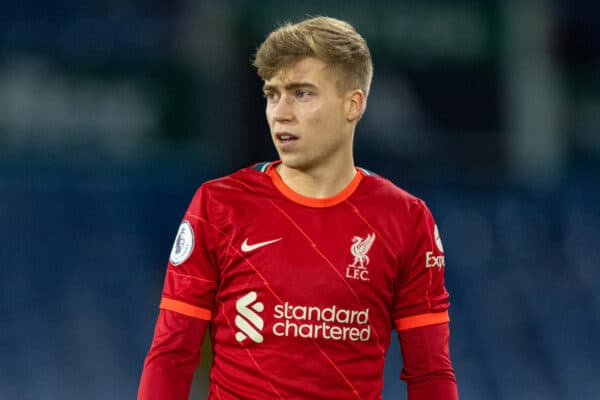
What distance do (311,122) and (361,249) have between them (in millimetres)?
281

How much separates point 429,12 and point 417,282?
4551mm

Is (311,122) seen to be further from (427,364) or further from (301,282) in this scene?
(427,364)

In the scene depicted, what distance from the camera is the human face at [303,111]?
7.16ft

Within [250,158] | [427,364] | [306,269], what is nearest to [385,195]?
[306,269]

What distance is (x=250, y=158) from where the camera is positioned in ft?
19.4

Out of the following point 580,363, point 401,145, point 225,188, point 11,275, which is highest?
point 225,188

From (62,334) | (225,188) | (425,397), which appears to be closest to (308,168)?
(225,188)

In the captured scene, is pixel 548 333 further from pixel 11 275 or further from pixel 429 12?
pixel 11 275

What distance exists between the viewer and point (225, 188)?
227 centimetres

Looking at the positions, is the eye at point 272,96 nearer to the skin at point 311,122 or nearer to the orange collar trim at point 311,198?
the skin at point 311,122

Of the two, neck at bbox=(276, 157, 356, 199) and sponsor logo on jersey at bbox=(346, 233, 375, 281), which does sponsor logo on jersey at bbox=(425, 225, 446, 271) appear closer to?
sponsor logo on jersey at bbox=(346, 233, 375, 281)

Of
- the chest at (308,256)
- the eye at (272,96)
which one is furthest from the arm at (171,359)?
the eye at (272,96)

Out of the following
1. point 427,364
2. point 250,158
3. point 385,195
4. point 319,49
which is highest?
point 319,49

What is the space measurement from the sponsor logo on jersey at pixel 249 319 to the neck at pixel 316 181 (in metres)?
0.25
